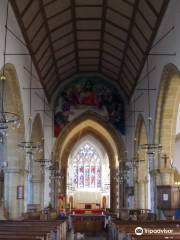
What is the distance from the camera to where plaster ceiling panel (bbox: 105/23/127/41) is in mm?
19891

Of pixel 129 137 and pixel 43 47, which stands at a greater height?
pixel 43 47

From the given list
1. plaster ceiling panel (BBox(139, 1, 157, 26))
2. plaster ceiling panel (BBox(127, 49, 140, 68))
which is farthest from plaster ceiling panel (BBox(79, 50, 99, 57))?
plaster ceiling panel (BBox(139, 1, 157, 26))

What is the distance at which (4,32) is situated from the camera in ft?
46.8

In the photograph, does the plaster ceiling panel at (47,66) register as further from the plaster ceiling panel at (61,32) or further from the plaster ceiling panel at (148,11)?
the plaster ceiling panel at (148,11)

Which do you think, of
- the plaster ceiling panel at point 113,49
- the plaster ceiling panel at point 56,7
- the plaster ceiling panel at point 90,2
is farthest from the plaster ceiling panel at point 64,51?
the plaster ceiling panel at point 90,2

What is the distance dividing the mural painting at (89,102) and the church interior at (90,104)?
7cm

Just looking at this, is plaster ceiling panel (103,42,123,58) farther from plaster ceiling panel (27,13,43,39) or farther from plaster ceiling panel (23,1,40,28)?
plaster ceiling panel (23,1,40,28)

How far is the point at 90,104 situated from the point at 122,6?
11.8 meters

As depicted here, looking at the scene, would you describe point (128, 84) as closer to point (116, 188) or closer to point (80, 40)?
point (80, 40)

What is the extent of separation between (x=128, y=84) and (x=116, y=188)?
8782 millimetres

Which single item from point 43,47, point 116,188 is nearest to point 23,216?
point 43,47

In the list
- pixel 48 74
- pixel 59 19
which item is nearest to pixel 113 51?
pixel 48 74

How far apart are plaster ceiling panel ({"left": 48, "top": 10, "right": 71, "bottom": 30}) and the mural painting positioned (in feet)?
31.3

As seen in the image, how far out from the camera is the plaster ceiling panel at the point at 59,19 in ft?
60.5
